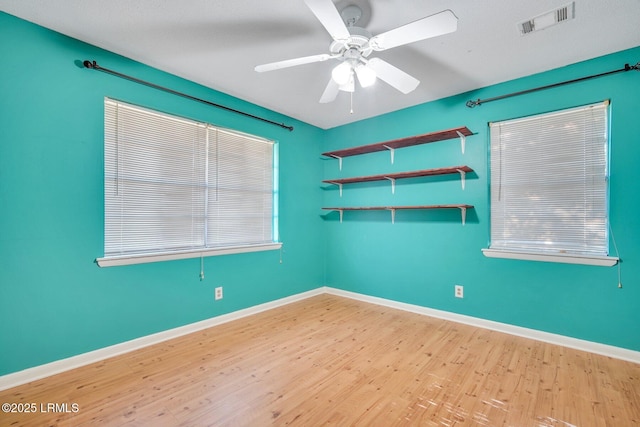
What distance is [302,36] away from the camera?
7.09 feet

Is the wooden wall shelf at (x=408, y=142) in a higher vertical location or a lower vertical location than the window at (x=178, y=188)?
higher

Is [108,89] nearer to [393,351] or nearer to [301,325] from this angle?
[301,325]

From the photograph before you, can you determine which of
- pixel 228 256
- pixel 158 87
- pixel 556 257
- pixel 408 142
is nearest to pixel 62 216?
pixel 158 87

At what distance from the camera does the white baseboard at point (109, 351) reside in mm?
2004

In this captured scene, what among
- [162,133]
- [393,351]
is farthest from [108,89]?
[393,351]

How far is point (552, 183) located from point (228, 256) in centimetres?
338

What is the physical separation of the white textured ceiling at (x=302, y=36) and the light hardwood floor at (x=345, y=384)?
2.56m

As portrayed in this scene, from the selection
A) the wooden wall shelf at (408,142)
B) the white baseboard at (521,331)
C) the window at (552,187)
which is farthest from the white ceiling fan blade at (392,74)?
the white baseboard at (521,331)

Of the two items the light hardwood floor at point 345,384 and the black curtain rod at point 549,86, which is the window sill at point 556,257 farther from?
the black curtain rod at point 549,86

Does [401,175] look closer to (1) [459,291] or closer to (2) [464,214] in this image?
(2) [464,214]

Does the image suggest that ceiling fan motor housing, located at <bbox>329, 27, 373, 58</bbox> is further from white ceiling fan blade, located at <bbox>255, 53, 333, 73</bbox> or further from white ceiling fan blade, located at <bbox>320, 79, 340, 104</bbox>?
white ceiling fan blade, located at <bbox>320, 79, 340, 104</bbox>

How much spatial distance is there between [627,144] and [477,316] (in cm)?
203

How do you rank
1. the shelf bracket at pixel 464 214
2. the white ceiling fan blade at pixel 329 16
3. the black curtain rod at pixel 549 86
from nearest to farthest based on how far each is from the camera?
the white ceiling fan blade at pixel 329 16, the black curtain rod at pixel 549 86, the shelf bracket at pixel 464 214

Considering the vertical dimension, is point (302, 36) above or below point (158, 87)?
above
